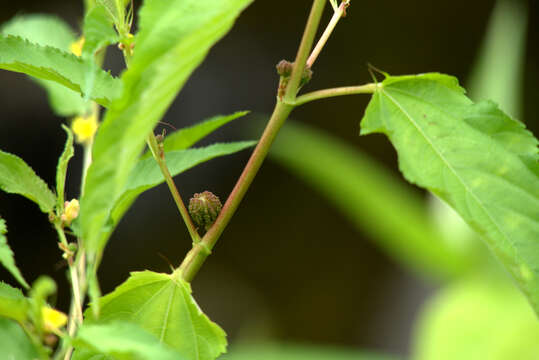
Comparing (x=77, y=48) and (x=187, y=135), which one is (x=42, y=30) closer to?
(x=77, y=48)

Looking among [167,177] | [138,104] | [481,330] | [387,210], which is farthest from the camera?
[387,210]

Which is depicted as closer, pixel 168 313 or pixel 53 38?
pixel 168 313

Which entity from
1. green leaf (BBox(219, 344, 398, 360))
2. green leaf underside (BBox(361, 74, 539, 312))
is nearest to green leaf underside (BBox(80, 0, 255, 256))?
green leaf underside (BBox(361, 74, 539, 312))

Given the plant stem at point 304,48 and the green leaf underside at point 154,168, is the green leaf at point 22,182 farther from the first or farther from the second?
the plant stem at point 304,48

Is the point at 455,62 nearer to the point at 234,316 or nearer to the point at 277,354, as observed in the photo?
the point at 234,316

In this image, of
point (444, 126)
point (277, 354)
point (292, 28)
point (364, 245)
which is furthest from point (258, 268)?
point (444, 126)

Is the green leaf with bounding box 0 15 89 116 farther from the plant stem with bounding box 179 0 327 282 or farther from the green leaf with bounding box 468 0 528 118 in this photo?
the green leaf with bounding box 468 0 528 118

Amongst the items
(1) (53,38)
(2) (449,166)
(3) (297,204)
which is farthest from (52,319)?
(3) (297,204)
